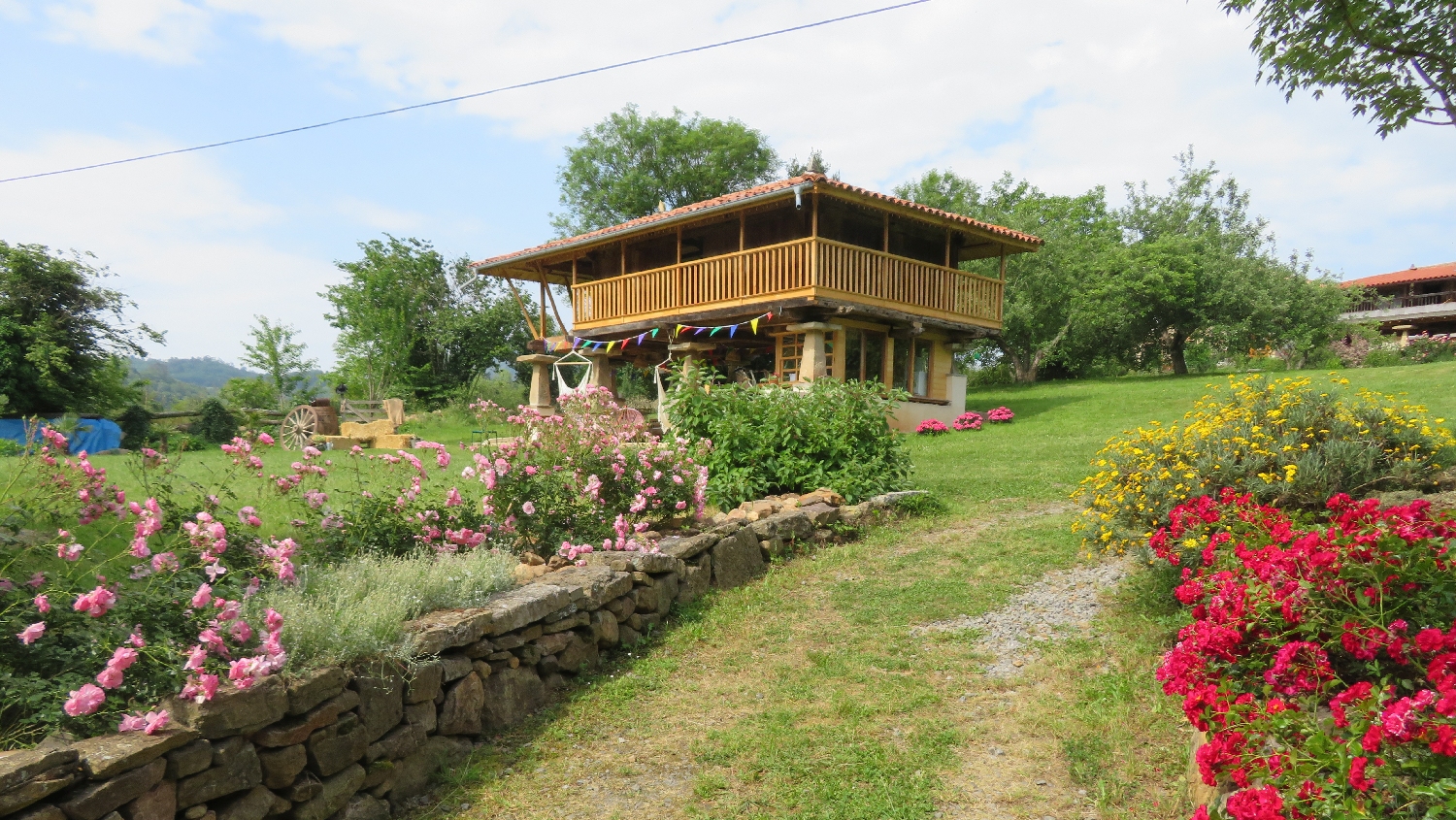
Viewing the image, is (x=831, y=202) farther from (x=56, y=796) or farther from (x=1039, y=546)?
(x=56, y=796)

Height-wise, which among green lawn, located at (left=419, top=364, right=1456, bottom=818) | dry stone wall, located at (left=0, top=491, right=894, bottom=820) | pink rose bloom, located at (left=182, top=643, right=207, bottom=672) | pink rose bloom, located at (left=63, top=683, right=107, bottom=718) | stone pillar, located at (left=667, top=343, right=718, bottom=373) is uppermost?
stone pillar, located at (left=667, top=343, right=718, bottom=373)

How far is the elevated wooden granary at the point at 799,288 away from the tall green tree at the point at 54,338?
8.14 meters

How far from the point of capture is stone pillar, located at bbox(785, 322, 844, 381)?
46.2ft

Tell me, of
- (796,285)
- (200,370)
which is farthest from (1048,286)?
(200,370)

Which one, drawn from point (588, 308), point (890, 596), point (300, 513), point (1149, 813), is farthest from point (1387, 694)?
point (588, 308)

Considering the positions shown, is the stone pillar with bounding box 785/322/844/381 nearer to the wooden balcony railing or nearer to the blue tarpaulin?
the wooden balcony railing

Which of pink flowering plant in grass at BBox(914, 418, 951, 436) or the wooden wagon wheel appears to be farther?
the wooden wagon wheel

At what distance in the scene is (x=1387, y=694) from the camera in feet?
7.05

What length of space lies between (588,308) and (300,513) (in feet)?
45.4

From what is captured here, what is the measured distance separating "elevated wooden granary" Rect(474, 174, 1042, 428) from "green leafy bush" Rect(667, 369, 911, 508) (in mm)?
5735

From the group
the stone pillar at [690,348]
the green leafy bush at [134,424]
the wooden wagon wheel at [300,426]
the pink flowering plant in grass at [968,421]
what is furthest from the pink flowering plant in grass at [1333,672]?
the green leafy bush at [134,424]

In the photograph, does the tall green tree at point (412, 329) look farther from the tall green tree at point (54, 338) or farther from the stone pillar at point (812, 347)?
the stone pillar at point (812, 347)

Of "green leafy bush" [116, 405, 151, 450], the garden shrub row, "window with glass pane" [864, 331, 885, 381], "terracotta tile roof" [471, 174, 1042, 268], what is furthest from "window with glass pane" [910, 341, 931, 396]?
"green leafy bush" [116, 405, 151, 450]

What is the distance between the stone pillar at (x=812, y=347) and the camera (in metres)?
14.1
